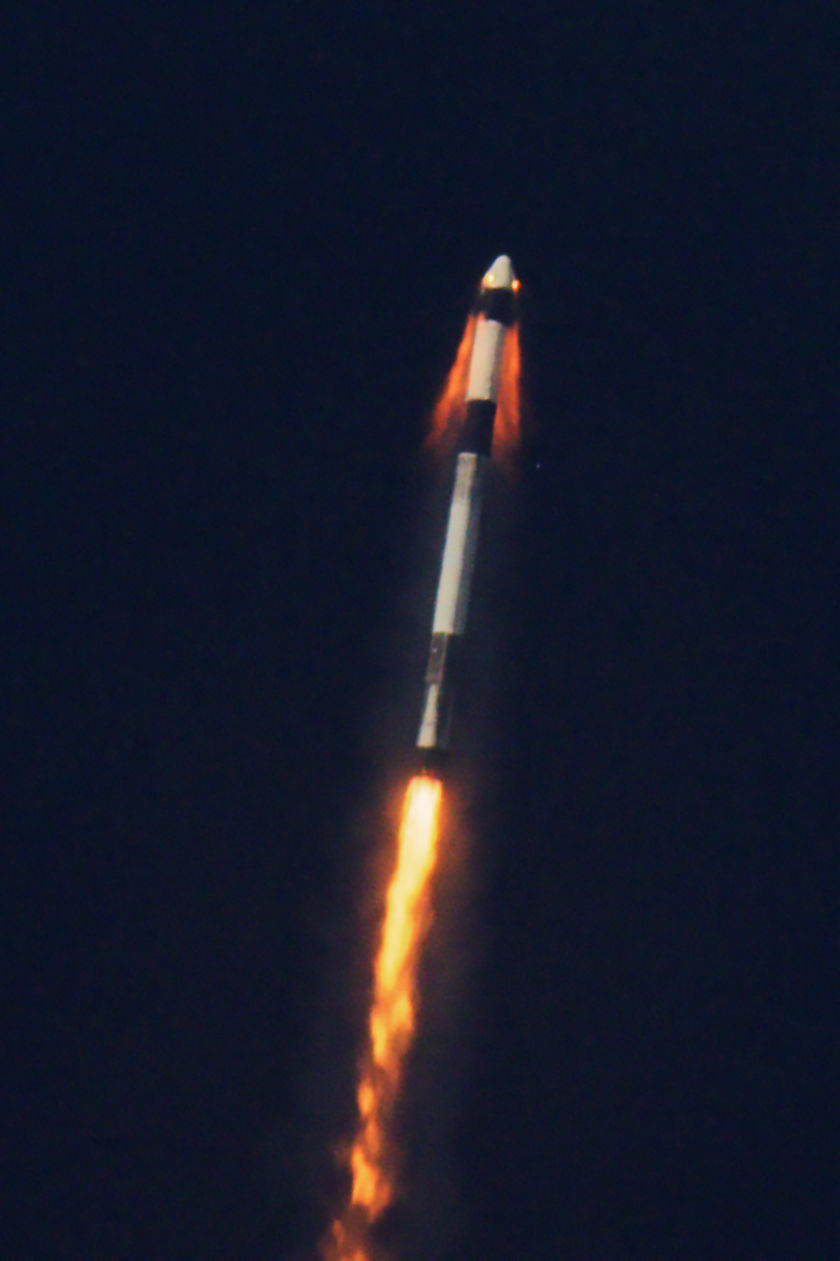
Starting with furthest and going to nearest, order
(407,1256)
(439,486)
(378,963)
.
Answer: (439,486), (378,963), (407,1256)

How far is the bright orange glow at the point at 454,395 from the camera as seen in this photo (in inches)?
489

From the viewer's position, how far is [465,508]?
38.1 feet

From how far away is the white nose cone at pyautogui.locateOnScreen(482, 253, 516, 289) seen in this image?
12008 mm

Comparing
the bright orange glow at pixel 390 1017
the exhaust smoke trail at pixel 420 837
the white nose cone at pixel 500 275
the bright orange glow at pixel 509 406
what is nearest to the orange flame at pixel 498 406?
the bright orange glow at pixel 509 406

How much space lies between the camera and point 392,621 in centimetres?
1204

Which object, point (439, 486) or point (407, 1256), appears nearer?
point (407, 1256)

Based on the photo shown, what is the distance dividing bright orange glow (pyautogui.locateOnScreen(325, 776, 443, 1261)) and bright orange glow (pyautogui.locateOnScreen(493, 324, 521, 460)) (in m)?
3.48

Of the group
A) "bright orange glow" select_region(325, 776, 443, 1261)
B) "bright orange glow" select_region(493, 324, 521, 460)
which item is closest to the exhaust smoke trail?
"bright orange glow" select_region(325, 776, 443, 1261)

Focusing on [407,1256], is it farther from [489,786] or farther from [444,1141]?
[489,786]

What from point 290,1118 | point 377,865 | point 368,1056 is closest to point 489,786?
point 377,865

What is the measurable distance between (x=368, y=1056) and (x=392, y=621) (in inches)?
161

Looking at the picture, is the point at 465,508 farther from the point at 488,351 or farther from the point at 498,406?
the point at 488,351

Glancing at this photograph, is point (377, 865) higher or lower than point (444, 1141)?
higher

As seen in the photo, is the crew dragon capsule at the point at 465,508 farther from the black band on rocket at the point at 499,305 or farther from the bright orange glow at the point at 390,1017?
the bright orange glow at the point at 390,1017
